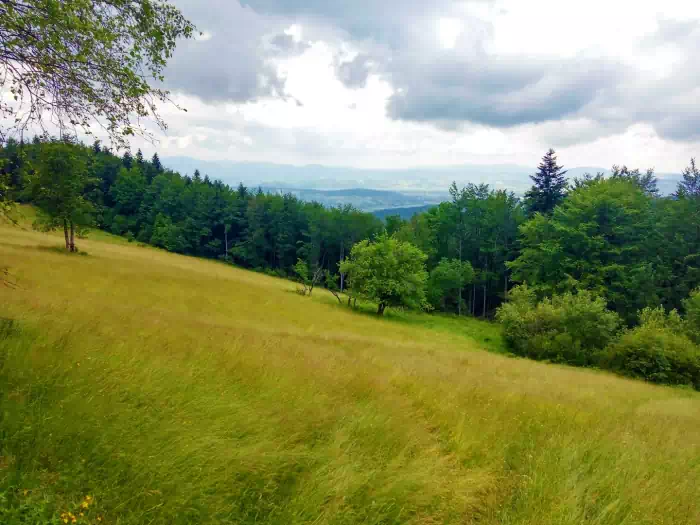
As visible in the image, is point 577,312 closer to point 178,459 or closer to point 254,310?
point 254,310

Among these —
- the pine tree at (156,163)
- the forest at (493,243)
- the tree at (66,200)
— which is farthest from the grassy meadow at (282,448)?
the pine tree at (156,163)

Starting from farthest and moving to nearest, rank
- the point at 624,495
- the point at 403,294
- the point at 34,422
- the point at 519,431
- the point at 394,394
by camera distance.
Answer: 1. the point at 403,294
2. the point at 394,394
3. the point at 519,431
4. the point at 624,495
5. the point at 34,422

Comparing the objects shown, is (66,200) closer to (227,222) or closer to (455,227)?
(227,222)

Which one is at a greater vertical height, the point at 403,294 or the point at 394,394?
the point at 394,394

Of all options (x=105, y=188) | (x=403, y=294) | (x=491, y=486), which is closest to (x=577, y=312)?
(x=403, y=294)

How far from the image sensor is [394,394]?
6.22 metres

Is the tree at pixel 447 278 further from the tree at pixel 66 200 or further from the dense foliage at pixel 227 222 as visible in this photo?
the tree at pixel 66 200

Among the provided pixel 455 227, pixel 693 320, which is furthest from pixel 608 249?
pixel 455 227

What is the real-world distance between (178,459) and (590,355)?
30.6 metres

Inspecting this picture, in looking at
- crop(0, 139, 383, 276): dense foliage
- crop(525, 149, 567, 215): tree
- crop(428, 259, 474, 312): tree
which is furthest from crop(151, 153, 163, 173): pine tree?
crop(525, 149, 567, 215): tree

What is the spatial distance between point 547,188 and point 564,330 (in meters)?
28.6

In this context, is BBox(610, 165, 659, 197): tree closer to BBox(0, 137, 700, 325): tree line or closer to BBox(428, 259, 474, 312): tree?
BBox(0, 137, 700, 325): tree line

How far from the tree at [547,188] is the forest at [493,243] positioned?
0.17m

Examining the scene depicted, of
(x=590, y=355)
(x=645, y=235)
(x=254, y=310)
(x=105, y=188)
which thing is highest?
(x=105, y=188)
